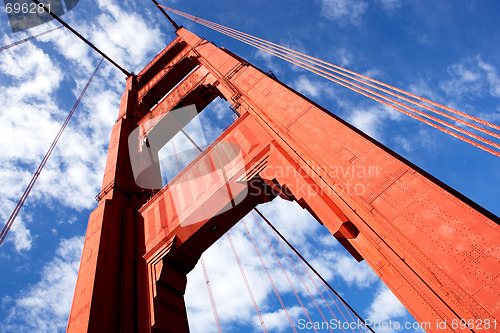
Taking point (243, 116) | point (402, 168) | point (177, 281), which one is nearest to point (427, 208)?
point (402, 168)

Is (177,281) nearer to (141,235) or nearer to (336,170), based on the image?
(141,235)

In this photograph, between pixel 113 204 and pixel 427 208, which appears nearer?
pixel 427 208

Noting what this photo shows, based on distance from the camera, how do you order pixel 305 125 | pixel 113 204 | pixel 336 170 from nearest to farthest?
pixel 336 170 → pixel 305 125 → pixel 113 204

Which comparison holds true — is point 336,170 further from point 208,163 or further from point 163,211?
point 163,211

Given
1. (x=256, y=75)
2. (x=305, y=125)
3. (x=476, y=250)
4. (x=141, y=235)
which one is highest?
(x=256, y=75)

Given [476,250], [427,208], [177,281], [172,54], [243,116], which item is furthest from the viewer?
[172,54]

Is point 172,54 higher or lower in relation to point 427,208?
higher
